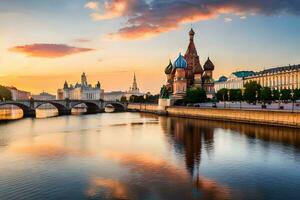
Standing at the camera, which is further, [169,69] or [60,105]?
[169,69]

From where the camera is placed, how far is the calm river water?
16109 millimetres

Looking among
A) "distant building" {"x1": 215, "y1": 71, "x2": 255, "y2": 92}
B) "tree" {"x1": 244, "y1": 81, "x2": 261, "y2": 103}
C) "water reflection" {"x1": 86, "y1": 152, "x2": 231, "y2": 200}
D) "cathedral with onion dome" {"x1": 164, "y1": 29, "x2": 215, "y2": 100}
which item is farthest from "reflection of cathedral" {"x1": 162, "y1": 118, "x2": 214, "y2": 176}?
"distant building" {"x1": 215, "y1": 71, "x2": 255, "y2": 92}

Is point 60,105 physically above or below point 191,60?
below

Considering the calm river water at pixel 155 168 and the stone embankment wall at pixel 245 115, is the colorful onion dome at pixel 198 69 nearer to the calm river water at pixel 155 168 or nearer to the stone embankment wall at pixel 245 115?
the stone embankment wall at pixel 245 115

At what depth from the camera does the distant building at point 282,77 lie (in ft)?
332

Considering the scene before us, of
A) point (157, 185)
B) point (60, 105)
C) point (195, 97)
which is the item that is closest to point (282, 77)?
point (195, 97)

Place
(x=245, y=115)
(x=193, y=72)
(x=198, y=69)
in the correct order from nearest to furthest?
1. (x=245, y=115)
2. (x=198, y=69)
3. (x=193, y=72)

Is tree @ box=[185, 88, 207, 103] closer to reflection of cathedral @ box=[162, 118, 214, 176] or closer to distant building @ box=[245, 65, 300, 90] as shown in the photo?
distant building @ box=[245, 65, 300, 90]

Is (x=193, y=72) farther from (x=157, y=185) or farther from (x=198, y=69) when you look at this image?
(x=157, y=185)

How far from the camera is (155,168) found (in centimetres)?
2114

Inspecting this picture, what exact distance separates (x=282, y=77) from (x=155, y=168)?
95603 mm

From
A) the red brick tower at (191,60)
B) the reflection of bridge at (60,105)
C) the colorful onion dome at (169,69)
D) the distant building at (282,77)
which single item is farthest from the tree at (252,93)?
the reflection of bridge at (60,105)

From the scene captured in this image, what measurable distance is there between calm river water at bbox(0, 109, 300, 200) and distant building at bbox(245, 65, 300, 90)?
2842 inches

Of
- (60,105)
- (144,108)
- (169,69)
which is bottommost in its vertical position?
(144,108)
